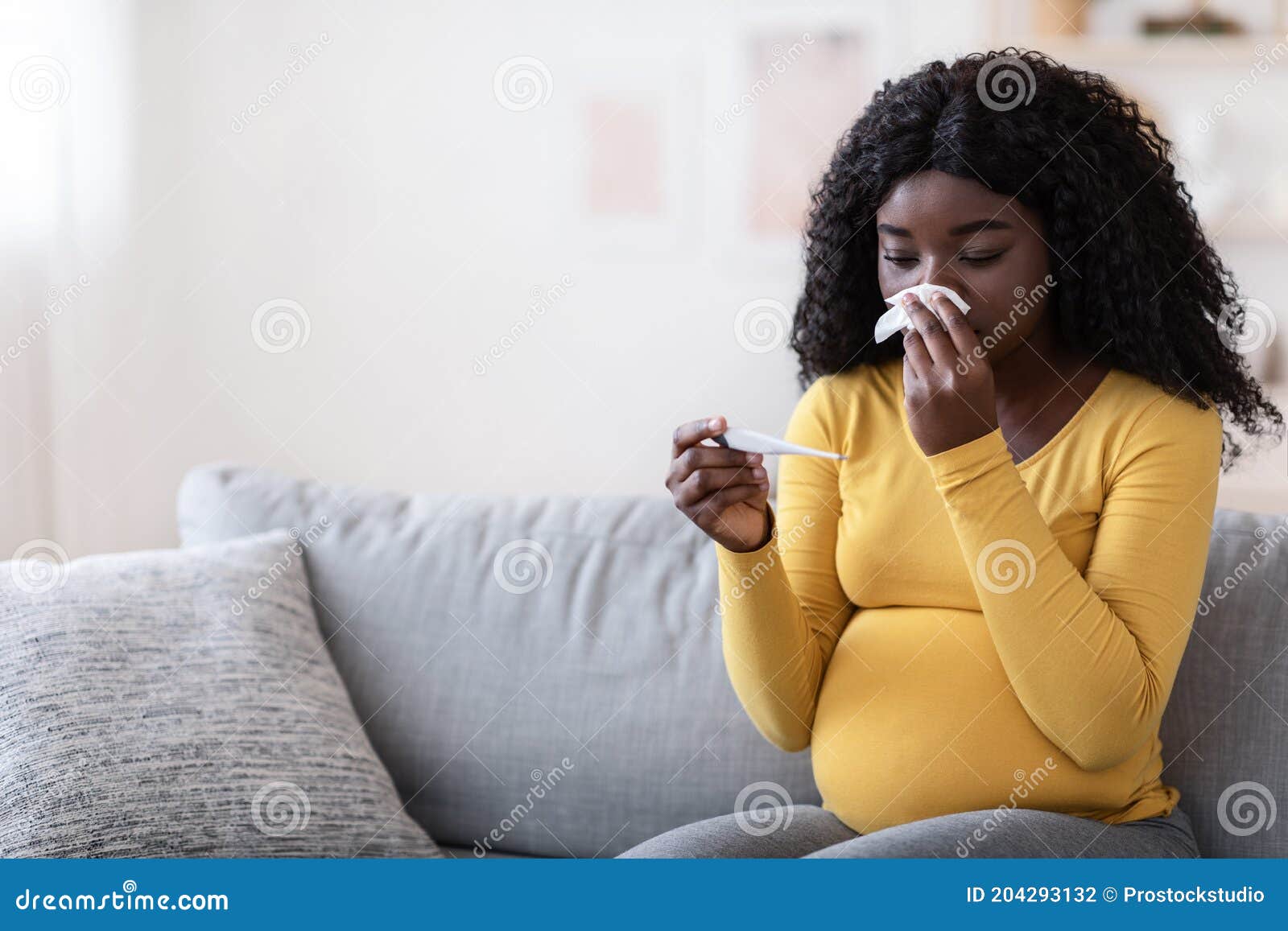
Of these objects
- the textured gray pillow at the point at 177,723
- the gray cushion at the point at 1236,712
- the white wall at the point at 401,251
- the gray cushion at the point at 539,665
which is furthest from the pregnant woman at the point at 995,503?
the white wall at the point at 401,251

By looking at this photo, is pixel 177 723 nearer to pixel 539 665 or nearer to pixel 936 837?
pixel 539 665

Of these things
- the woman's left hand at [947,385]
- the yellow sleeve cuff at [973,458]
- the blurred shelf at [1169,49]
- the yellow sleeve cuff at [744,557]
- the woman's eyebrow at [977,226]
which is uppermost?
the blurred shelf at [1169,49]

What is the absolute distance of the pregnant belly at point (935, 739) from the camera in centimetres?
119

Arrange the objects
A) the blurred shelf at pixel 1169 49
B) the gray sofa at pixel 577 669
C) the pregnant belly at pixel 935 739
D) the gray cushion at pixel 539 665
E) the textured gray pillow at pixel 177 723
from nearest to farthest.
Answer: the pregnant belly at pixel 935 739
the textured gray pillow at pixel 177 723
the gray sofa at pixel 577 669
the gray cushion at pixel 539 665
the blurred shelf at pixel 1169 49

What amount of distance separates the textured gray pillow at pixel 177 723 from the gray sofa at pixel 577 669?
0.10 meters

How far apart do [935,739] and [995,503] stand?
0.85ft

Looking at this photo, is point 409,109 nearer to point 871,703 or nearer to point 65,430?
point 65,430

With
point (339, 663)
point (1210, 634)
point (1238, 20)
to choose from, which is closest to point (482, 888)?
point (339, 663)

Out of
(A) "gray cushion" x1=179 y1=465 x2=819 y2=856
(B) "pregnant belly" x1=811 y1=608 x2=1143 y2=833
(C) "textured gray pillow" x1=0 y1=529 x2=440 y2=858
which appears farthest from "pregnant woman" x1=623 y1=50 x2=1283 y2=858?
(C) "textured gray pillow" x1=0 y1=529 x2=440 y2=858

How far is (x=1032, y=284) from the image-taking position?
1228 millimetres

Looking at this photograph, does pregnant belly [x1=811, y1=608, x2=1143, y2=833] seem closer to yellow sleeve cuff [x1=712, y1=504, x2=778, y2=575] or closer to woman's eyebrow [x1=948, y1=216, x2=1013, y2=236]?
yellow sleeve cuff [x1=712, y1=504, x2=778, y2=575]

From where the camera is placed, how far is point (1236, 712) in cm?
146

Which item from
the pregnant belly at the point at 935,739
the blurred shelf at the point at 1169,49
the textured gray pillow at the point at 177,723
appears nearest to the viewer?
the pregnant belly at the point at 935,739

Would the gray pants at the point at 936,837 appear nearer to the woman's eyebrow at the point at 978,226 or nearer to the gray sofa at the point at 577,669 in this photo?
the gray sofa at the point at 577,669
